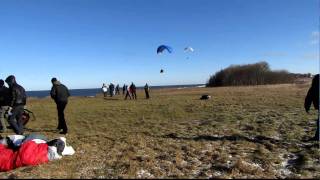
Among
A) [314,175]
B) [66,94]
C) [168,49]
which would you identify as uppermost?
[168,49]

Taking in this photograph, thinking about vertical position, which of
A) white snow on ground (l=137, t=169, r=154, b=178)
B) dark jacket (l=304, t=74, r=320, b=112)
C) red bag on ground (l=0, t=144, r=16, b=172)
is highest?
dark jacket (l=304, t=74, r=320, b=112)

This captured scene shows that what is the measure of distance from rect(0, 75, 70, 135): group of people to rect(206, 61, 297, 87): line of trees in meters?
82.3

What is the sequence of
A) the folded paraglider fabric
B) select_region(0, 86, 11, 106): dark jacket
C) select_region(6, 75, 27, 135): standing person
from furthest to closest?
select_region(0, 86, 11, 106): dark jacket, select_region(6, 75, 27, 135): standing person, the folded paraglider fabric

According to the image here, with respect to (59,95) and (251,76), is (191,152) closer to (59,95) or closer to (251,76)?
(59,95)


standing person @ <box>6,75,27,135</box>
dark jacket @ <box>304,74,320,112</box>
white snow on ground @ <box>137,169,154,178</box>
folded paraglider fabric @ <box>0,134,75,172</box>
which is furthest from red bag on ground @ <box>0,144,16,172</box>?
dark jacket @ <box>304,74,320,112</box>

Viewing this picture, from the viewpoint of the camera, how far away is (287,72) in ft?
321

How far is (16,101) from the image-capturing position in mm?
14633

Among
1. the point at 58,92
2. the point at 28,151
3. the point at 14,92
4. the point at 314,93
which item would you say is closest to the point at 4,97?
the point at 14,92

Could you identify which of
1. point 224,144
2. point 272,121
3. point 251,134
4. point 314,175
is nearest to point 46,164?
point 224,144

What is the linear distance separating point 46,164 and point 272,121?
11.1 metres

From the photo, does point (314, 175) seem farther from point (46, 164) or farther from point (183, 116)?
point (183, 116)

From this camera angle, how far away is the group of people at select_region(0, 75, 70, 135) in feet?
47.8

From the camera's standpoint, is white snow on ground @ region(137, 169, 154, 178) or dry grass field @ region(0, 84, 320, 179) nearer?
white snow on ground @ region(137, 169, 154, 178)

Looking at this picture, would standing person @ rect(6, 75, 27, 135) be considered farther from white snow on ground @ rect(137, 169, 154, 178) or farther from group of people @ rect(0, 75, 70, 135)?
white snow on ground @ rect(137, 169, 154, 178)
